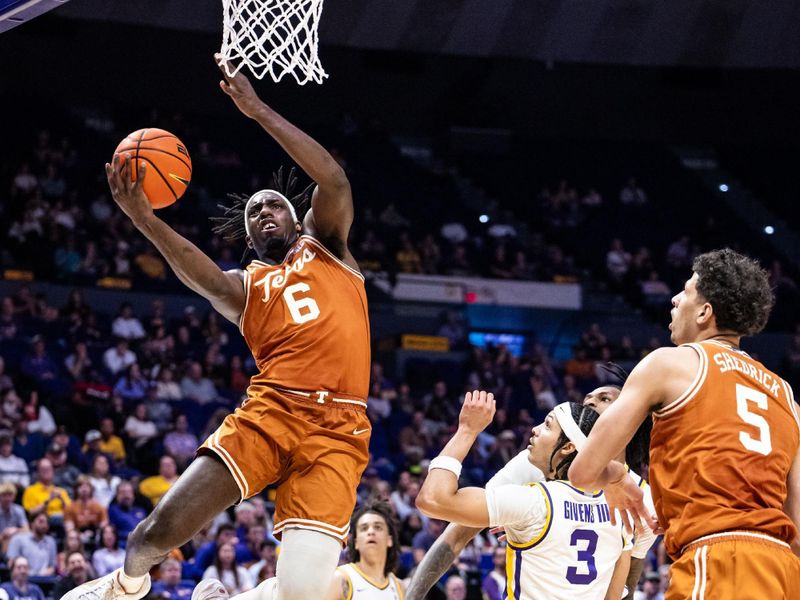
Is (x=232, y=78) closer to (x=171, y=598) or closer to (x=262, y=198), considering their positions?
(x=262, y=198)

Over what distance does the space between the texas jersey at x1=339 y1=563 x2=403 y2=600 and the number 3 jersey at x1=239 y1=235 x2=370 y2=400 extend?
1910 millimetres

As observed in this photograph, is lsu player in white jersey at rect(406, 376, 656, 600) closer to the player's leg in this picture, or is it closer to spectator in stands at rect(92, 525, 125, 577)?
the player's leg

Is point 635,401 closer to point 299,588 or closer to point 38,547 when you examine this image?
point 299,588

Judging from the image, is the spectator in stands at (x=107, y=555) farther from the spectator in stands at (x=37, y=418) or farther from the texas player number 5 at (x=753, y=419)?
the texas player number 5 at (x=753, y=419)

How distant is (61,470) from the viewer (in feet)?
37.8

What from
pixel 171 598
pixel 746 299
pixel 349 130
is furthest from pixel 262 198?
pixel 349 130

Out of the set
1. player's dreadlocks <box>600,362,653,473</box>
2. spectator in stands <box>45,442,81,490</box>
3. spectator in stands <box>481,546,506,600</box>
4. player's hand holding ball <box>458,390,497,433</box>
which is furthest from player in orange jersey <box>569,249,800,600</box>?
spectator in stands <box>45,442,81,490</box>

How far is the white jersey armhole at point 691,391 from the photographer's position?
3586 millimetres

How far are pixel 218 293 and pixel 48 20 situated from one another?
17.9 meters

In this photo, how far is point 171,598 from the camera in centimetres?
973

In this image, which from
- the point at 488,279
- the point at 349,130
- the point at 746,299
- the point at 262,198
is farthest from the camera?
the point at 349,130

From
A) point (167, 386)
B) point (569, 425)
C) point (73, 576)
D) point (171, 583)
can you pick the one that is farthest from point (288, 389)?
point (167, 386)

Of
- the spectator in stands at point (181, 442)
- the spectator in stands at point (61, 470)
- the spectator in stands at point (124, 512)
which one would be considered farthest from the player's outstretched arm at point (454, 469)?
the spectator in stands at point (181, 442)

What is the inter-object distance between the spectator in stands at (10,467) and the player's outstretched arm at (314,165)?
7.20 m
